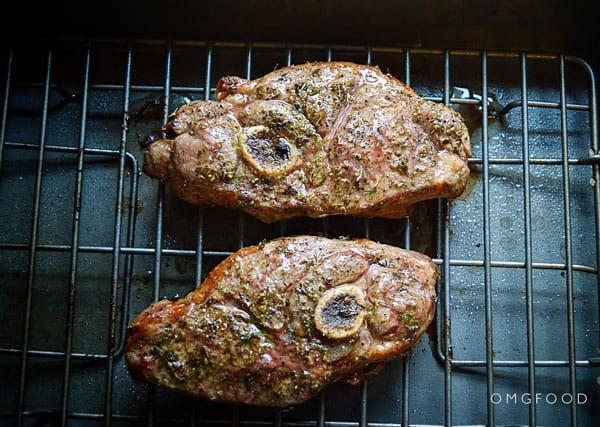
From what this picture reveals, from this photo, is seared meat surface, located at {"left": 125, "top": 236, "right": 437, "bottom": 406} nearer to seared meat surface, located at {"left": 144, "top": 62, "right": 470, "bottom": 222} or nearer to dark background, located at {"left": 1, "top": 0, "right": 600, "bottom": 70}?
seared meat surface, located at {"left": 144, "top": 62, "right": 470, "bottom": 222}

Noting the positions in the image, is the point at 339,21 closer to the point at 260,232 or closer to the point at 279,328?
the point at 260,232

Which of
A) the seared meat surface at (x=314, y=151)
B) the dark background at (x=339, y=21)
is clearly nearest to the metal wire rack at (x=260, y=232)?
the dark background at (x=339, y=21)

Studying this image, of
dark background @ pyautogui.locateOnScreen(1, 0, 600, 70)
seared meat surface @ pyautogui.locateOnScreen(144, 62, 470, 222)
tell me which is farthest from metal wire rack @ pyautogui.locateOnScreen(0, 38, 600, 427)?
seared meat surface @ pyautogui.locateOnScreen(144, 62, 470, 222)

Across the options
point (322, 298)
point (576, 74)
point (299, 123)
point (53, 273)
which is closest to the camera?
point (322, 298)

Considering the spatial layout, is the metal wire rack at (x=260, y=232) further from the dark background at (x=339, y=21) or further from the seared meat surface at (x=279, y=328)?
the seared meat surface at (x=279, y=328)

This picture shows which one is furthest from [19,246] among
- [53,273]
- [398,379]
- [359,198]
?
[398,379]

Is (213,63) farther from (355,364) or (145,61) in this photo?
(355,364)
